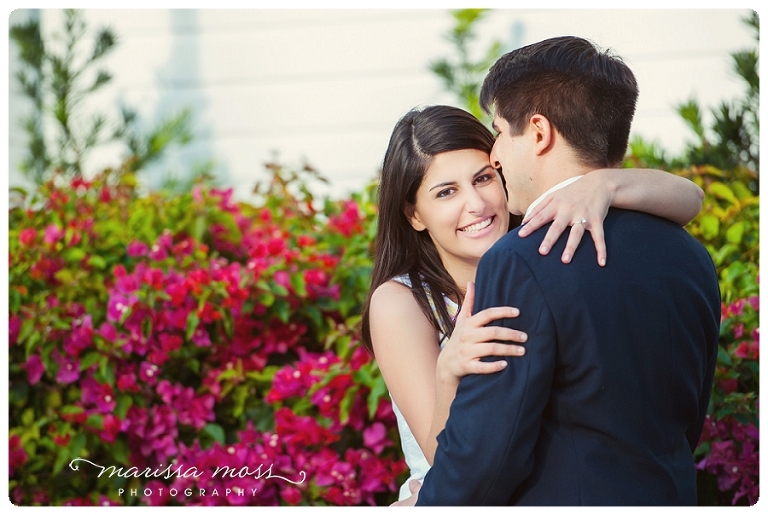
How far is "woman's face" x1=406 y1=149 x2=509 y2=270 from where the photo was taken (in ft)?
7.88

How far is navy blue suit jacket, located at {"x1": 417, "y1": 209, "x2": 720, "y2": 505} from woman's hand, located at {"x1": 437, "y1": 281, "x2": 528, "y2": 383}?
0.07 feet

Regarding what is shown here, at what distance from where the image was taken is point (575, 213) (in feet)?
5.32

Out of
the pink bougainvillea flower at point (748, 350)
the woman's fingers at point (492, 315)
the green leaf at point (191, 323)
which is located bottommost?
the green leaf at point (191, 323)

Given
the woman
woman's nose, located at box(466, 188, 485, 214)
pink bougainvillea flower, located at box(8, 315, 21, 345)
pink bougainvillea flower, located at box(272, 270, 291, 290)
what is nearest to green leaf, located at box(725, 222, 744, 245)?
the woman

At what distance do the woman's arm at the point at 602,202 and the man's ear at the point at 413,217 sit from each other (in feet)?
2.83

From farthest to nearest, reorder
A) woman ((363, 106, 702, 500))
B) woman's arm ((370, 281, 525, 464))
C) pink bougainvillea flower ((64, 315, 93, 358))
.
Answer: pink bougainvillea flower ((64, 315, 93, 358)) < woman ((363, 106, 702, 500)) < woman's arm ((370, 281, 525, 464))

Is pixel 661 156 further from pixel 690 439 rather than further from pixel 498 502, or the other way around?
pixel 498 502

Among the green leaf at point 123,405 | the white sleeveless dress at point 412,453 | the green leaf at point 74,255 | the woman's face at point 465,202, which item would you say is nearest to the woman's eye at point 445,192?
the woman's face at point 465,202

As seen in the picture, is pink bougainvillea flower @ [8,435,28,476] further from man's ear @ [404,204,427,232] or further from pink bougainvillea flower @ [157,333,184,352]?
man's ear @ [404,204,427,232]

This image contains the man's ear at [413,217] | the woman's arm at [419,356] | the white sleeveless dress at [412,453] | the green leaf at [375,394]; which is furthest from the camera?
the green leaf at [375,394]

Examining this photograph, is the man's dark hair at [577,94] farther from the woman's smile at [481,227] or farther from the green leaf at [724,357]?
the green leaf at [724,357]

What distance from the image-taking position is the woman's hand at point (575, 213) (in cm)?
158

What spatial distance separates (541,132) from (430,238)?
910 millimetres
